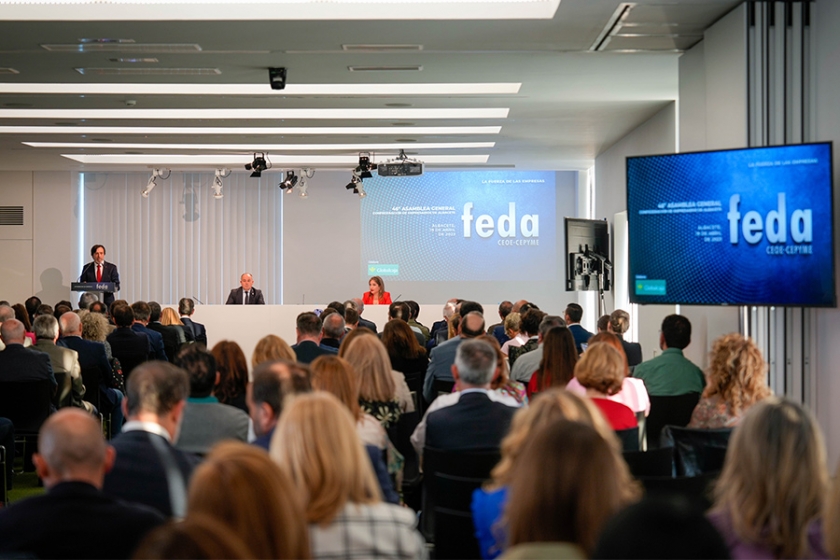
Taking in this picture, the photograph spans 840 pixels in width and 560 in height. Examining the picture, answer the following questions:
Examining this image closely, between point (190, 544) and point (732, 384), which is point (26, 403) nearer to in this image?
point (732, 384)

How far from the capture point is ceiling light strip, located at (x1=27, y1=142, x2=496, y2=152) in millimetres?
12477

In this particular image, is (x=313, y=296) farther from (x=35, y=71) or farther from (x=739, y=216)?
(x=739, y=216)

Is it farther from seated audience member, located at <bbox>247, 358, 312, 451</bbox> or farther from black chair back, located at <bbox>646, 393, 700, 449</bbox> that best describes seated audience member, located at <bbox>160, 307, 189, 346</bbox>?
seated audience member, located at <bbox>247, 358, 312, 451</bbox>

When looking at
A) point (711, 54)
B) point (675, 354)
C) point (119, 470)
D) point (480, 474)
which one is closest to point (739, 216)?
point (675, 354)

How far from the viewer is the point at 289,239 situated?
16234 millimetres

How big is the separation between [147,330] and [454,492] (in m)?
6.54

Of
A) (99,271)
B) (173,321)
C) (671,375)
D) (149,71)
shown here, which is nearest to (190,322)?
(173,321)

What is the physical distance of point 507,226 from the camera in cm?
1567

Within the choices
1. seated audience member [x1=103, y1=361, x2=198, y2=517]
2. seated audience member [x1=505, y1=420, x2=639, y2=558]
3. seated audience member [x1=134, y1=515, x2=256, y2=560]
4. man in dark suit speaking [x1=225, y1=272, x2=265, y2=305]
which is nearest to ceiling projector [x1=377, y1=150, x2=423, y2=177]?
man in dark suit speaking [x1=225, y1=272, x2=265, y2=305]

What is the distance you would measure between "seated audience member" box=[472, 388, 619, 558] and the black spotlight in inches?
228

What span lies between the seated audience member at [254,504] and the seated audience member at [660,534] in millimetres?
567

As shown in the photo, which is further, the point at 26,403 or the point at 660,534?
the point at 26,403

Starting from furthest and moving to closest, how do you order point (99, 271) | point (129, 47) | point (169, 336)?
point (99, 271) < point (169, 336) < point (129, 47)

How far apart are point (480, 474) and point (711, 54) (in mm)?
4207
